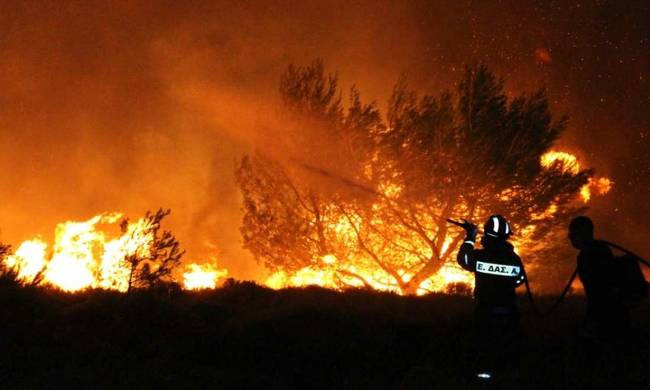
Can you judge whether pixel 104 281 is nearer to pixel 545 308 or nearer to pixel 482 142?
pixel 545 308

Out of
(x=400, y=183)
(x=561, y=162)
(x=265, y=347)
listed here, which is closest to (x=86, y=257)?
(x=400, y=183)

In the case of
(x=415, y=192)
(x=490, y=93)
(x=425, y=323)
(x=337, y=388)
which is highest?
(x=490, y=93)

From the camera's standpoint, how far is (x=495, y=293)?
577cm

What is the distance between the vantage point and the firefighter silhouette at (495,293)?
18.7 ft

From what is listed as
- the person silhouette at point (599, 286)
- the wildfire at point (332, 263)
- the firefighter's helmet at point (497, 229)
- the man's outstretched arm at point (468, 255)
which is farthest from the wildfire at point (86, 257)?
the person silhouette at point (599, 286)

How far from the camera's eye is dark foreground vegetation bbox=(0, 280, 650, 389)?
553 centimetres

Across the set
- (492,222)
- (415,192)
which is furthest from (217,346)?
(415,192)

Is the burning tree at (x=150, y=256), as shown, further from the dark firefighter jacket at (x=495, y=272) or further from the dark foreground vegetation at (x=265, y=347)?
the dark firefighter jacket at (x=495, y=272)

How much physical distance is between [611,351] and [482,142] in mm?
10595

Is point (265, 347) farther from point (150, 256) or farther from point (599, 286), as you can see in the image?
point (150, 256)

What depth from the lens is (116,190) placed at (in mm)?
46031

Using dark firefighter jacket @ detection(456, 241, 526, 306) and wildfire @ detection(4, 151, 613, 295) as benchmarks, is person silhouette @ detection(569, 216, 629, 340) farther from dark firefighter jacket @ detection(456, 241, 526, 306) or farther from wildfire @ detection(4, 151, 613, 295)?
wildfire @ detection(4, 151, 613, 295)

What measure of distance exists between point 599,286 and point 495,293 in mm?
1056

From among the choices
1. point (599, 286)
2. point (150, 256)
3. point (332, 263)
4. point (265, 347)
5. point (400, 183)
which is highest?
point (400, 183)
